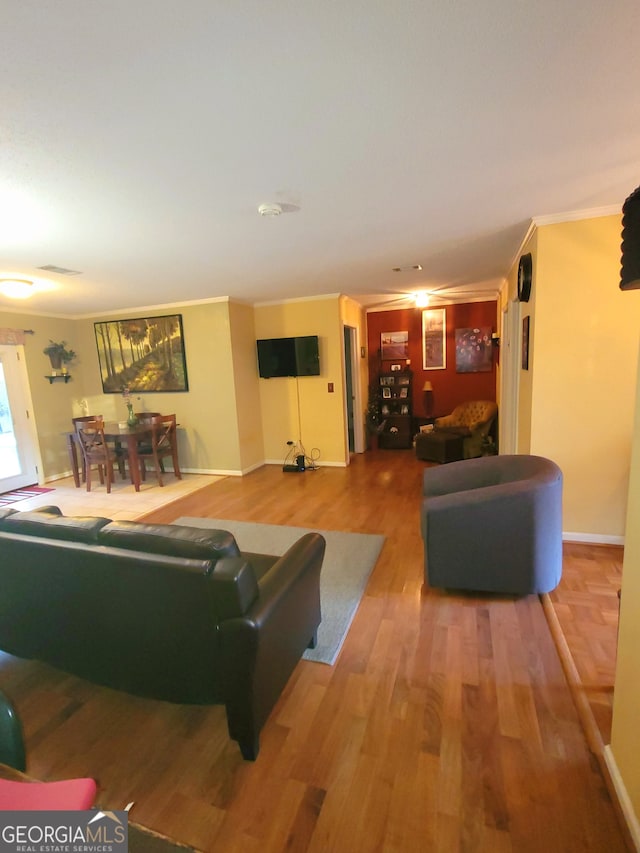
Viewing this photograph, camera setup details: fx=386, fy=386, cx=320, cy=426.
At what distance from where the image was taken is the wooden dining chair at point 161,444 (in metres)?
4.96

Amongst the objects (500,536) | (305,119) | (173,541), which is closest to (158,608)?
(173,541)

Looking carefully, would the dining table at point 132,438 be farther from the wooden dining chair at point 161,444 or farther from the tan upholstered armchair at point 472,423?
the tan upholstered armchair at point 472,423

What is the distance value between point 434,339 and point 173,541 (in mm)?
5902

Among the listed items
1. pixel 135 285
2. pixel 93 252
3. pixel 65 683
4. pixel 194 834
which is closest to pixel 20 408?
pixel 135 285

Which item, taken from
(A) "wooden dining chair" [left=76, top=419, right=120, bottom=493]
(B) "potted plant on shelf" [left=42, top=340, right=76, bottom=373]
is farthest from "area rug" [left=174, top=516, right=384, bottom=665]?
(B) "potted plant on shelf" [left=42, top=340, right=76, bottom=373]

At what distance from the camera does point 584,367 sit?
272 cm

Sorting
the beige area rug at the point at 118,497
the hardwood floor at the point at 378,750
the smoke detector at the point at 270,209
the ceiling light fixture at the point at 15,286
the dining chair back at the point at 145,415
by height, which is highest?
the smoke detector at the point at 270,209

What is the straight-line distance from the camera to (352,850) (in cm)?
116

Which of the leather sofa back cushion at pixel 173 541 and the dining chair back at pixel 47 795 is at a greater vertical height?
the leather sofa back cushion at pixel 173 541

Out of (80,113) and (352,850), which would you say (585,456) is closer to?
(352,850)

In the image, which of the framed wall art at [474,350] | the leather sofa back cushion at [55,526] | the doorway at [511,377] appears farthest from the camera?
the framed wall art at [474,350]

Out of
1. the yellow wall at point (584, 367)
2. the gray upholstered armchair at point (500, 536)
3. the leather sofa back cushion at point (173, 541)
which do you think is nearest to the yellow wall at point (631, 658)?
the gray upholstered armchair at point (500, 536)

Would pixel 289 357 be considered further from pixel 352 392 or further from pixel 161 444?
pixel 161 444

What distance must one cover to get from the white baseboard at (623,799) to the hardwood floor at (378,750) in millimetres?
40
